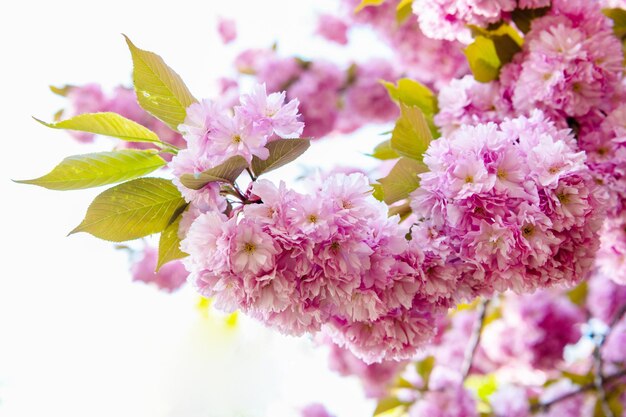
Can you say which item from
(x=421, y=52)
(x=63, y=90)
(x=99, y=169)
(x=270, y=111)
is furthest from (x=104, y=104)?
(x=270, y=111)

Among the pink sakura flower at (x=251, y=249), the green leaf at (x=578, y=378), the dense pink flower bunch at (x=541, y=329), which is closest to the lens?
the pink sakura flower at (x=251, y=249)

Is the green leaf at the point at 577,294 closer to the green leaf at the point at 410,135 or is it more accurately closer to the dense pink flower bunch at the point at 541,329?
the dense pink flower bunch at the point at 541,329

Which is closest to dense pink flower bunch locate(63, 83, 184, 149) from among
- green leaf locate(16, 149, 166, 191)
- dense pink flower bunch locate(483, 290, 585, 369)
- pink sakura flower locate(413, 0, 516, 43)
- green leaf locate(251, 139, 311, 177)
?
dense pink flower bunch locate(483, 290, 585, 369)

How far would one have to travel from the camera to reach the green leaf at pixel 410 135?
3.20 feet

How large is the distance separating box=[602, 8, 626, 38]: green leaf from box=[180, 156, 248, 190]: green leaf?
934 millimetres

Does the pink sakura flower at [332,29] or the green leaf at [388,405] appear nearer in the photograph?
the green leaf at [388,405]

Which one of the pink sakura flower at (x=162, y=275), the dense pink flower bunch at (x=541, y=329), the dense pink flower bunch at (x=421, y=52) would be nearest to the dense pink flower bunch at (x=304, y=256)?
the dense pink flower bunch at (x=421, y=52)

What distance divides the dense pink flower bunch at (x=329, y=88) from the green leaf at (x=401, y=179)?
203 cm

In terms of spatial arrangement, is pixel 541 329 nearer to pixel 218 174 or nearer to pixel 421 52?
pixel 421 52

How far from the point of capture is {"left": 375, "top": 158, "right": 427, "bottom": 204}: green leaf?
0.96m

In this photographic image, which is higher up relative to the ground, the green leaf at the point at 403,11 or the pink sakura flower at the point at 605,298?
the green leaf at the point at 403,11

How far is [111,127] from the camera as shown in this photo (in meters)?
0.91

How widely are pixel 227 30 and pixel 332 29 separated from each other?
29.9 inches

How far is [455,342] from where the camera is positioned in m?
3.08
